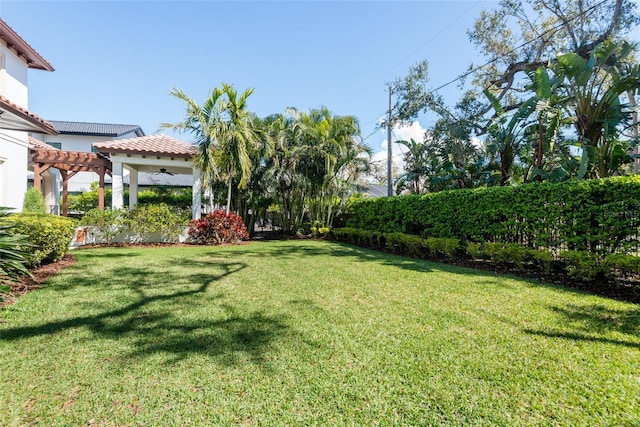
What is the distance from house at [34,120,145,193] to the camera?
25.3m

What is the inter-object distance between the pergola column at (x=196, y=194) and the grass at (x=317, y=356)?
24.8 feet

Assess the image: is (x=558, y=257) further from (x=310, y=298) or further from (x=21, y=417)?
(x=21, y=417)

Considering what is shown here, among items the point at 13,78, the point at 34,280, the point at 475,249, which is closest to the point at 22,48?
the point at 13,78

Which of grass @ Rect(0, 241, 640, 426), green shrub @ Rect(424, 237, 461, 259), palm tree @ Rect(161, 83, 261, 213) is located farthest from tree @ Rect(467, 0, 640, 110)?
grass @ Rect(0, 241, 640, 426)

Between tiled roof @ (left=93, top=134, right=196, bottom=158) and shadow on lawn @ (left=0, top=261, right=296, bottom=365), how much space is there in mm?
8546

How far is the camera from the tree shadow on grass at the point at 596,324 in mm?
3256

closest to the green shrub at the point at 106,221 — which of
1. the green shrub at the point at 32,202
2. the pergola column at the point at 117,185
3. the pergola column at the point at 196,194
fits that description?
the pergola column at the point at 117,185

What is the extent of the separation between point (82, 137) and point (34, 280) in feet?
96.1

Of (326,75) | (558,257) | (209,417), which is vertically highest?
(326,75)

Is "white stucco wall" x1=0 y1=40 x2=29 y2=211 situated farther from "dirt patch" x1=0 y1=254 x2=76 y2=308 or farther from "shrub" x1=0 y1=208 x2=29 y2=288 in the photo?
"shrub" x1=0 y1=208 x2=29 y2=288

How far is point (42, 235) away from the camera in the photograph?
6.09m

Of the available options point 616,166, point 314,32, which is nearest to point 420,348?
point 616,166

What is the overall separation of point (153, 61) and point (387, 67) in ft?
35.1

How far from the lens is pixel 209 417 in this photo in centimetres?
211
